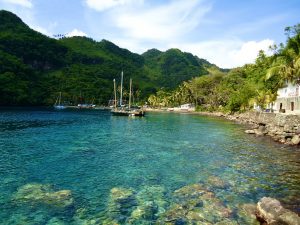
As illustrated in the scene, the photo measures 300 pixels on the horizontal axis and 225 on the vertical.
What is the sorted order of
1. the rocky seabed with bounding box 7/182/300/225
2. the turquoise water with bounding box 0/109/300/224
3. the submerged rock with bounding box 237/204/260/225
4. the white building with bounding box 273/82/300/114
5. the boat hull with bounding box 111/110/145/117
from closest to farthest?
the rocky seabed with bounding box 7/182/300/225, the submerged rock with bounding box 237/204/260/225, the turquoise water with bounding box 0/109/300/224, the white building with bounding box 273/82/300/114, the boat hull with bounding box 111/110/145/117

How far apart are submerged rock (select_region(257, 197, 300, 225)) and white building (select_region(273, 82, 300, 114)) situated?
4976 centimetres

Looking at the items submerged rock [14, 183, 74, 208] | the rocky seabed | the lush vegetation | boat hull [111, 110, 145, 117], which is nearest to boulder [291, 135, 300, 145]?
the lush vegetation

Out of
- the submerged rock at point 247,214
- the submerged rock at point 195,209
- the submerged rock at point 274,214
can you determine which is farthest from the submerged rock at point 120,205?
the submerged rock at point 274,214

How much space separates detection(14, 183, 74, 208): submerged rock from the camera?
1842 centimetres

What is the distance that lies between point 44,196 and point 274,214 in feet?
47.9

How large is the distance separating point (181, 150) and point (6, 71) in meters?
185

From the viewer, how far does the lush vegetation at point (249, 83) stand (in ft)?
198

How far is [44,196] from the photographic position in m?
19.5

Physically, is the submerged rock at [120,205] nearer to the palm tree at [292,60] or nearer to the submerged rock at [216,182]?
the submerged rock at [216,182]

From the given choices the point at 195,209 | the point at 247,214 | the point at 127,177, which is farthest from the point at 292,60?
the point at 195,209

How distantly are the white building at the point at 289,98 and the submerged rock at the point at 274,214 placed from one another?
49.8 metres

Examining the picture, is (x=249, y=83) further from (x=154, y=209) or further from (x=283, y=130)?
(x=154, y=209)

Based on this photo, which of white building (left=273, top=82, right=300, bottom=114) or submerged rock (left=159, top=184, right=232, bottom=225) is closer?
submerged rock (left=159, top=184, right=232, bottom=225)

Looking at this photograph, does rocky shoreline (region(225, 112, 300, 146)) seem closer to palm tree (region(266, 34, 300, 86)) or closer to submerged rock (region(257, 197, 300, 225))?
palm tree (region(266, 34, 300, 86))
